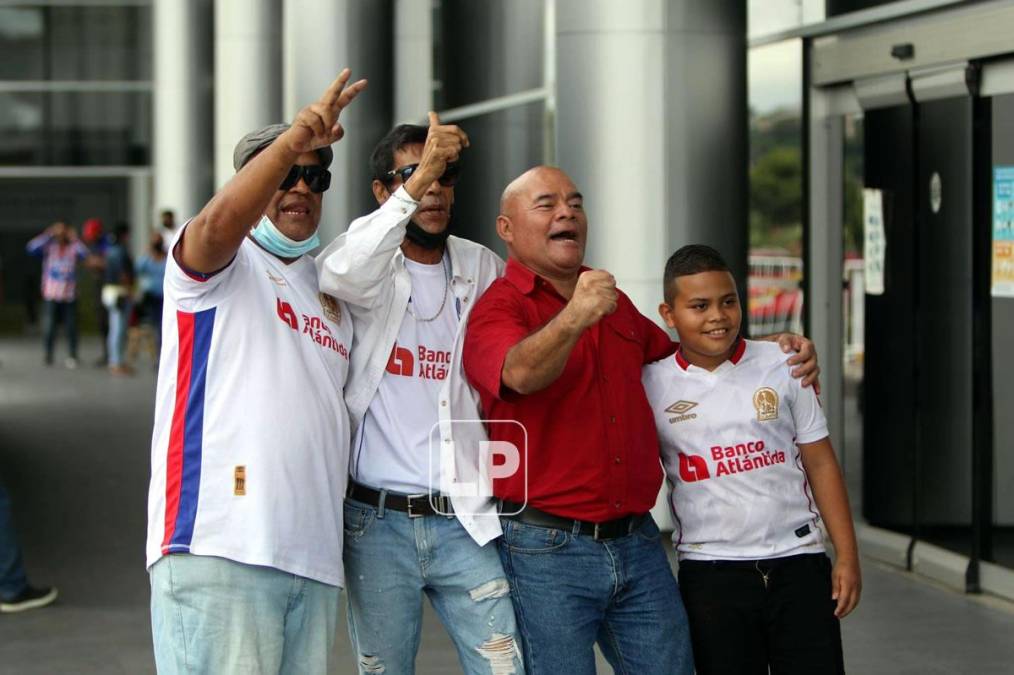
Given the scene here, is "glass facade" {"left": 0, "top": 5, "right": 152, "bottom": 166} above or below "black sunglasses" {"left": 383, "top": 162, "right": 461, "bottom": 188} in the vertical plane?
above

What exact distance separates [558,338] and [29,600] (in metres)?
4.94

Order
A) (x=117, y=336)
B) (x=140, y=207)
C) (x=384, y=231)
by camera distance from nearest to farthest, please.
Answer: (x=384, y=231) → (x=117, y=336) → (x=140, y=207)

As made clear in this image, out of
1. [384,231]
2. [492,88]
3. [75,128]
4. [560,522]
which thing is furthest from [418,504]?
[75,128]

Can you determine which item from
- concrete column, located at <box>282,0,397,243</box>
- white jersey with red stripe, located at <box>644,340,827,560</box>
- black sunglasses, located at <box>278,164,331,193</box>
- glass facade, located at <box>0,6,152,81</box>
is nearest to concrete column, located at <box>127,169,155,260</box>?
glass facade, located at <box>0,6,152,81</box>

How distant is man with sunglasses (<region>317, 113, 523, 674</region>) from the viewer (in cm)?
398

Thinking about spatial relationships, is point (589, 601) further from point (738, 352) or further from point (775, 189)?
point (775, 189)

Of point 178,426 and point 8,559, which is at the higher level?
point 178,426

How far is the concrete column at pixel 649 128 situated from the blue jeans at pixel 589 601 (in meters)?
4.66

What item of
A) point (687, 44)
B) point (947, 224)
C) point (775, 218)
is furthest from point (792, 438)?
point (775, 218)

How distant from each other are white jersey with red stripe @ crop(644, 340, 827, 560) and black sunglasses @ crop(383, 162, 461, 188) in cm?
75

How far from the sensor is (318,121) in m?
3.42

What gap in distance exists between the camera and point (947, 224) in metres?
7.99

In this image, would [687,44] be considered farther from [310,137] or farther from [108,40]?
[108,40]

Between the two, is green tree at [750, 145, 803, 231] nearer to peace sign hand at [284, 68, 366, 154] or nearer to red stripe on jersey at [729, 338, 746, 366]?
red stripe on jersey at [729, 338, 746, 366]
